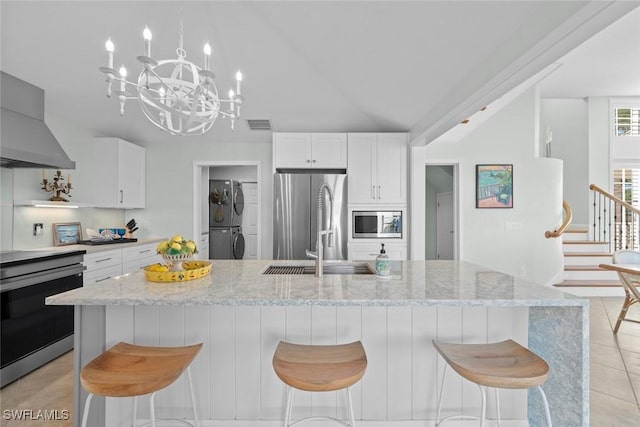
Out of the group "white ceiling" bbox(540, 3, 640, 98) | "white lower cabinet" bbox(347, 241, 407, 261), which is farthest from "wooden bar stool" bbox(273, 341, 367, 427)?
"white ceiling" bbox(540, 3, 640, 98)

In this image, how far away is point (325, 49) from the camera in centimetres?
271

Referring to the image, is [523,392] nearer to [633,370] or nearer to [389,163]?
[633,370]

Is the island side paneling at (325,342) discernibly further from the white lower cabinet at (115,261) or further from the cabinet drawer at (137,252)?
the cabinet drawer at (137,252)

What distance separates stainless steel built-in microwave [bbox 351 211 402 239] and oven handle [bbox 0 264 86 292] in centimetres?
285

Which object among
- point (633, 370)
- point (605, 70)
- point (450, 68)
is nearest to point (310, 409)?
point (450, 68)

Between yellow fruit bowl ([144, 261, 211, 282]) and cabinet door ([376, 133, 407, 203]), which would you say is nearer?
yellow fruit bowl ([144, 261, 211, 282])

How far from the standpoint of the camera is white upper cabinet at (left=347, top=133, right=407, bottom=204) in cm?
399

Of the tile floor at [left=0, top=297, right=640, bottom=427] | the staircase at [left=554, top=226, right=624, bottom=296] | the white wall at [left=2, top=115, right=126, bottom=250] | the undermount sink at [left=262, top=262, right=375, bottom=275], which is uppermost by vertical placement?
the white wall at [left=2, top=115, right=126, bottom=250]

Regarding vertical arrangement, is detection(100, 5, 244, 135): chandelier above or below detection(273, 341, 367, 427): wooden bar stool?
above

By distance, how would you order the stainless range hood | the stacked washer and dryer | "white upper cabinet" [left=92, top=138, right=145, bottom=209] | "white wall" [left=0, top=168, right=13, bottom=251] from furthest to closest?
the stacked washer and dryer → "white upper cabinet" [left=92, top=138, right=145, bottom=209] → "white wall" [left=0, top=168, right=13, bottom=251] → the stainless range hood

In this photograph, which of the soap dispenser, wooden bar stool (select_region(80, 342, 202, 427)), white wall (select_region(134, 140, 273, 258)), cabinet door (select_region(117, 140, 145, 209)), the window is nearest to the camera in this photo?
wooden bar stool (select_region(80, 342, 202, 427))

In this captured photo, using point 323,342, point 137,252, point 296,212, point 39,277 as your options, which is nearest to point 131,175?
point 137,252

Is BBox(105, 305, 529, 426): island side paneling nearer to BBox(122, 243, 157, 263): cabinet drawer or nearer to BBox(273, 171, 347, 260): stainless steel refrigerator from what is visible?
BBox(273, 171, 347, 260): stainless steel refrigerator

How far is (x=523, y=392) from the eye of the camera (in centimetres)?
181
